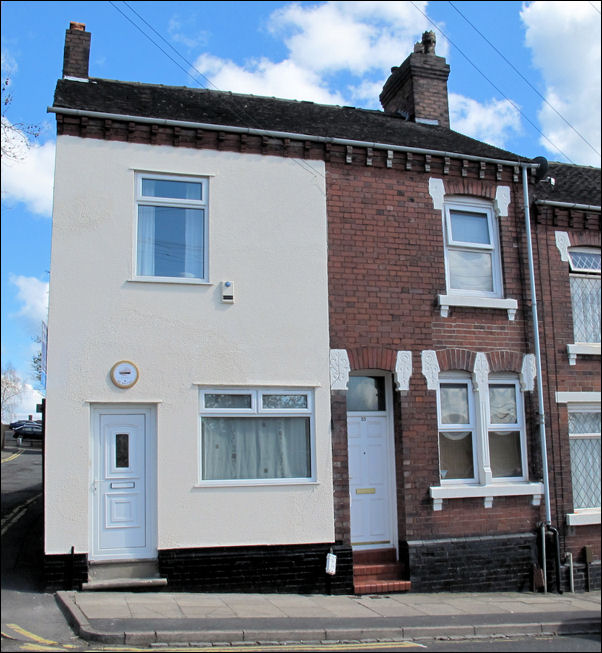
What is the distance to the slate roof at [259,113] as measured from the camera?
10828mm

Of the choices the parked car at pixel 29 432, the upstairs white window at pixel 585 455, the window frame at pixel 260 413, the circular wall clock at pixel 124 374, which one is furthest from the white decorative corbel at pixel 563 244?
the parked car at pixel 29 432

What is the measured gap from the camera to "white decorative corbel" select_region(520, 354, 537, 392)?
11844mm

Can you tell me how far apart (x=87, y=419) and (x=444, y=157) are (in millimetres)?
6892

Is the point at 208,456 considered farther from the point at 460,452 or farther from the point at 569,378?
the point at 569,378

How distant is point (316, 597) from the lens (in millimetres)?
9836

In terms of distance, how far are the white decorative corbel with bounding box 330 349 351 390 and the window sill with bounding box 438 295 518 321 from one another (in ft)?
6.16

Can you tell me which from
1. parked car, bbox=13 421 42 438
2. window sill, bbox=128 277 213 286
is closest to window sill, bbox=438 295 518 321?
window sill, bbox=128 277 213 286

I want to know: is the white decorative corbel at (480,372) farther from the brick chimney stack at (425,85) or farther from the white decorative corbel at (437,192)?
the brick chimney stack at (425,85)

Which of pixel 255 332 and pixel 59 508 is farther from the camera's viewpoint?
pixel 255 332

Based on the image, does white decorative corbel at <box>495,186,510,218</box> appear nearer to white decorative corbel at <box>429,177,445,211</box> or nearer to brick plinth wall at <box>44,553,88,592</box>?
white decorative corbel at <box>429,177,445,211</box>

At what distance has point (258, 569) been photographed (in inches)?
387

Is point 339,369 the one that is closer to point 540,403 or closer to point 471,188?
point 540,403

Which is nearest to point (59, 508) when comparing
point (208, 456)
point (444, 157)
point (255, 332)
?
point (208, 456)

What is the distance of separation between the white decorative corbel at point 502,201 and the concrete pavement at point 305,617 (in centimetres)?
610
